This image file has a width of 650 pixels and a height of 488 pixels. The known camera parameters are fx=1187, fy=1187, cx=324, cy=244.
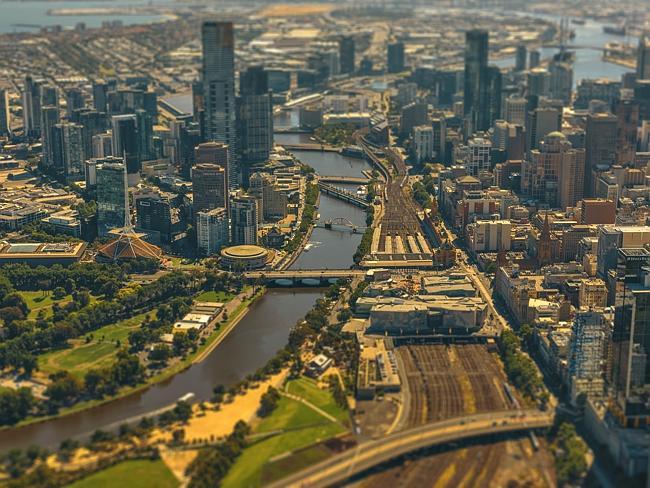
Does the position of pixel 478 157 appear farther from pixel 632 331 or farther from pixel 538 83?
pixel 632 331

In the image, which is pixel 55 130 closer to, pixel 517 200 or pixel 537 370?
pixel 517 200

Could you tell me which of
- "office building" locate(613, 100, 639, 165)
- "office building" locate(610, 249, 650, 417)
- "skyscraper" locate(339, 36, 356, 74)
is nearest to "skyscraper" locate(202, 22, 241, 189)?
"office building" locate(613, 100, 639, 165)

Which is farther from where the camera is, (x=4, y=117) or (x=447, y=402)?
(x=4, y=117)

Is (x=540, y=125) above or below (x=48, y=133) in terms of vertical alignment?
above

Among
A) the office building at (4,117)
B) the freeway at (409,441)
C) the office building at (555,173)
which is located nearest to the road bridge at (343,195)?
the office building at (555,173)

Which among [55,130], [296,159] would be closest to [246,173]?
[296,159]

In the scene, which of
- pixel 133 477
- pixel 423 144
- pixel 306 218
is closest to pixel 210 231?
pixel 306 218
